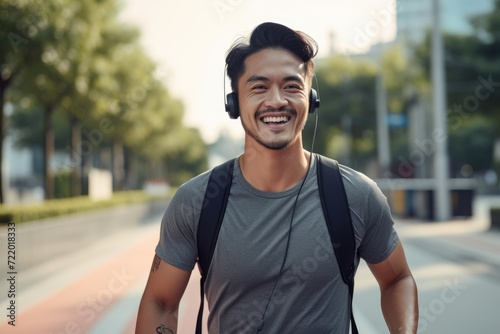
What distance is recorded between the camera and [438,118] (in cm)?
2272

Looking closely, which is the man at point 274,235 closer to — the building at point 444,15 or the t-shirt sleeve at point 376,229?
the t-shirt sleeve at point 376,229

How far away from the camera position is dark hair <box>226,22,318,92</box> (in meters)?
2.39

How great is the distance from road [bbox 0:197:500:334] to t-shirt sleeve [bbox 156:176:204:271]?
210 inches

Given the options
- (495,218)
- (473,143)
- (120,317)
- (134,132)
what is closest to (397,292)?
(120,317)

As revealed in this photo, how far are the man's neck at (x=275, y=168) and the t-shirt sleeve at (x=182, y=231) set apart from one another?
182mm

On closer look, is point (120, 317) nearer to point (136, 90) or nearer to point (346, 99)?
point (136, 90)

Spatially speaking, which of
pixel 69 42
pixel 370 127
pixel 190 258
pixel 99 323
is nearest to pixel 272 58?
pixel 190 258

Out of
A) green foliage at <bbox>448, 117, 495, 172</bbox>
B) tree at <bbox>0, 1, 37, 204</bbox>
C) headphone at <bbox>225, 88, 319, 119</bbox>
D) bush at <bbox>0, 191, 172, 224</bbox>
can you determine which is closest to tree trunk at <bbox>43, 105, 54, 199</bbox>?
bush at <bbox>0, 191, 172, 224</bbox>

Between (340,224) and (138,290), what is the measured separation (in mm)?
8979

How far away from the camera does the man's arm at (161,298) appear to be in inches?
93.1

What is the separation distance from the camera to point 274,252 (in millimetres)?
2260

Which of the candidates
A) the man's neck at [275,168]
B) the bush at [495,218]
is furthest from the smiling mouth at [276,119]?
the bush at [495,218]

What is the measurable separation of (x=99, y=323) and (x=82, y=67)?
12007 millimetres

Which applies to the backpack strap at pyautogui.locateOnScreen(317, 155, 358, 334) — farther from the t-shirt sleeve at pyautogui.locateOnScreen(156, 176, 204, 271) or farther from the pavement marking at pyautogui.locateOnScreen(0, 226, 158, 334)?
the pavement marking at pyautogui.locateOnScreen(0, 226, 158, 334)
